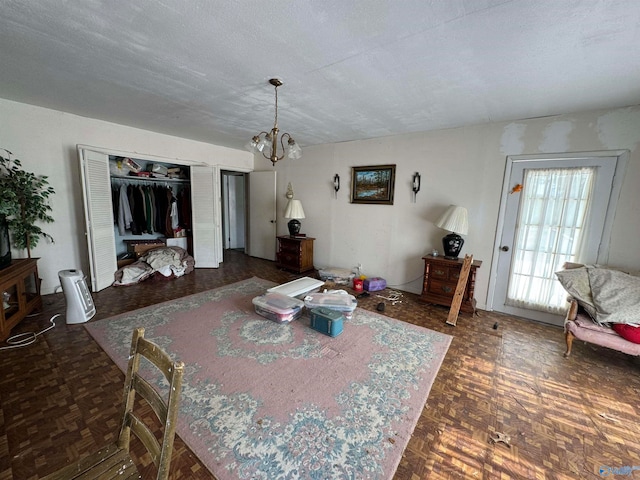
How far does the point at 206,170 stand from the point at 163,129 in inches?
37.8

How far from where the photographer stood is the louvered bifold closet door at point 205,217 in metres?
4.88

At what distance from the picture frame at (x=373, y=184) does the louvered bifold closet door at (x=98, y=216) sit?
12.2 feet

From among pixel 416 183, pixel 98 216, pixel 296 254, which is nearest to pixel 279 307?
pixel 296 254

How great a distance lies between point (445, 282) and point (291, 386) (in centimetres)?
242

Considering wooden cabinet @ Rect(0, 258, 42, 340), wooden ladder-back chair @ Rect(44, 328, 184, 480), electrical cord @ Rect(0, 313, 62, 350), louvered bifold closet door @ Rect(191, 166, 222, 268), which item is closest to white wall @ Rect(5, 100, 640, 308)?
louvered bifold closet door @ Rect(191, 166, 222, 268)

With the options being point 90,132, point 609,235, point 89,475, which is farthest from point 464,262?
point 90,132

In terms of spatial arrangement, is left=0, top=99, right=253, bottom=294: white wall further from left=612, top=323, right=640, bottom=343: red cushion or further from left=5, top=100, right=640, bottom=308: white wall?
left=612, top=323, right=640, bottom=343: red cushion

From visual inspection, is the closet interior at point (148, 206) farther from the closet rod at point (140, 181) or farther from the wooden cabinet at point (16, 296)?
the wooden cabinet at point (16, 296)

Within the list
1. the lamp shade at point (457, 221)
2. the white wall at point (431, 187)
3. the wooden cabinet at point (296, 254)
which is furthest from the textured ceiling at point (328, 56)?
the wooden cabinet at point (296, 254)

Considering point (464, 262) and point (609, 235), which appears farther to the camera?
point (464, 262)

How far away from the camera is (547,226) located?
304cm

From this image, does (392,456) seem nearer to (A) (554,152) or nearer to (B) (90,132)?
(A) (554,152)

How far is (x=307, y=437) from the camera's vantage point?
1.52 meters

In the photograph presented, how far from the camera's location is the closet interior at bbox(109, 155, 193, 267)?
4398 mm
